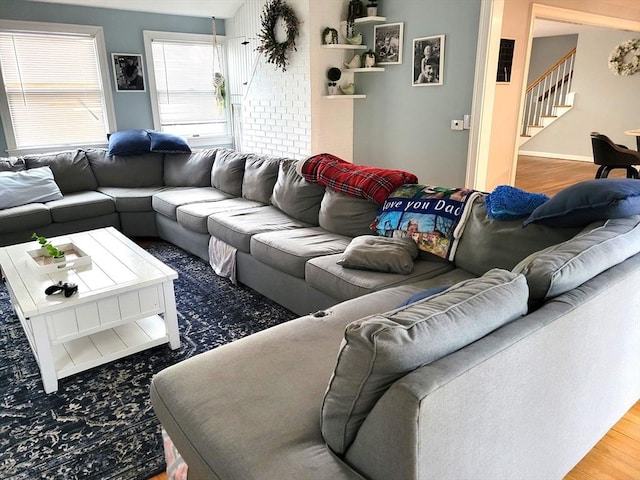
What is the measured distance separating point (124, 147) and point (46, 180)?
83cm

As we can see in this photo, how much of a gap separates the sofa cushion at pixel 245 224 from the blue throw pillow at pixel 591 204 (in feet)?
5.63

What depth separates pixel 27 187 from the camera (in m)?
4.07

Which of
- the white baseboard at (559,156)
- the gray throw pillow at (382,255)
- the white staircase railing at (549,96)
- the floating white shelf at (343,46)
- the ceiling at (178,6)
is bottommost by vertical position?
the white baseboard at (559,156)

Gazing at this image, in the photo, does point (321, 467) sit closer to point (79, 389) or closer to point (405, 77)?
point (79, 389)

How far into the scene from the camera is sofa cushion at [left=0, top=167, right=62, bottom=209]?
12.9ft

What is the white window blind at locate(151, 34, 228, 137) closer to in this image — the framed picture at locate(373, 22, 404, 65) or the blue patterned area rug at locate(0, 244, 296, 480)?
the framed picture at locate(373, 22, 404, 65)

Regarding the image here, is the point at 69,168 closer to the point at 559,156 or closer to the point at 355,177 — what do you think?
the point at 355,177

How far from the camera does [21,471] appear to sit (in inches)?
69.1

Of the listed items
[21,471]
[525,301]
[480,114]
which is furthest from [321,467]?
[480,114]

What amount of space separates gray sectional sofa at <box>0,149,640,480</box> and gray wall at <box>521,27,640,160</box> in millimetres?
7737

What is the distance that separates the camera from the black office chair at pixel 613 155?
18.0 feet

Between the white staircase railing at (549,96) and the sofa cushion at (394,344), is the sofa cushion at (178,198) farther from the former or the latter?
the white staircase railing at (549,96)

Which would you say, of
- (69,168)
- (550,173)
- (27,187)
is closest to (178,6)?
(69,168)

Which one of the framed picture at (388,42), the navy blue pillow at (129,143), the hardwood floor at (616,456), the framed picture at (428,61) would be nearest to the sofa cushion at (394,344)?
the hardwood floor at (616,456)
